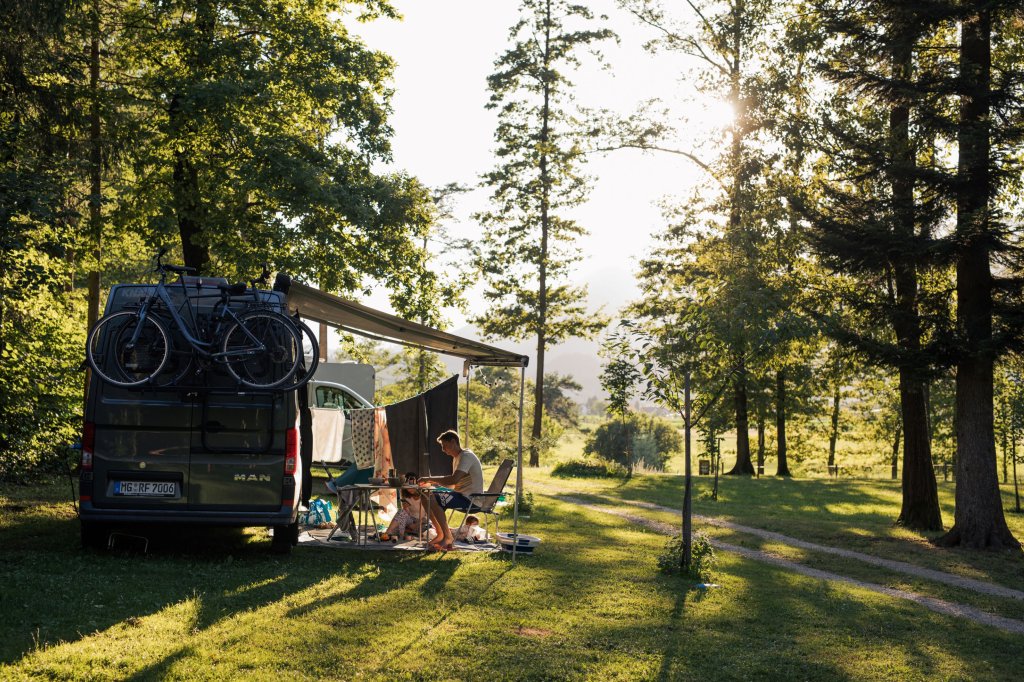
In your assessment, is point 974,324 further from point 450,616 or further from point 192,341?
point 192,341

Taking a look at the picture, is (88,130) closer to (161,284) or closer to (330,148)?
(330,148)

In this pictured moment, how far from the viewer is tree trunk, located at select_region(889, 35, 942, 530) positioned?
1319cm

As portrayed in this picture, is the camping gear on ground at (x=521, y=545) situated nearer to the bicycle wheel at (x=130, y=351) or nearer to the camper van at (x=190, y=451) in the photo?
the camper van at (x=190, y=451)

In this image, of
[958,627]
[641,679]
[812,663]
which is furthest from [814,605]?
[641,679]

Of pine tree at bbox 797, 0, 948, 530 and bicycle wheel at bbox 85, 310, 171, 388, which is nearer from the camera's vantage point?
bicycle wheel at bbox 85, 310, 171, 388

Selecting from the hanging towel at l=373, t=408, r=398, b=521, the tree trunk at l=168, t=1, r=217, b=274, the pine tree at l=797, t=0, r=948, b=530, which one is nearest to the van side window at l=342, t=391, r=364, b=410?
the tree trunk at l=168, t=1, r=217, b=274

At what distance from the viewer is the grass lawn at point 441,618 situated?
5.50 m

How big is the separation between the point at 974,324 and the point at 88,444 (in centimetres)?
1138

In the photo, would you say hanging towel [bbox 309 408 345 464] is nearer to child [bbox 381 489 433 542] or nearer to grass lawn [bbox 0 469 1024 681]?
grass lawn [bbox 0 469 1024 681]

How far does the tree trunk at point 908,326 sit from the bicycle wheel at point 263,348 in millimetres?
9014

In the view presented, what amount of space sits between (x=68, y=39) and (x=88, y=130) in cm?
149

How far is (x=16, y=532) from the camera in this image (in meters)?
9.60

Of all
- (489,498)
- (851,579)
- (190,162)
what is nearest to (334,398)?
(190,162)

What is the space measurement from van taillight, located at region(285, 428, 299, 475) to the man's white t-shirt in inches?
92.2
